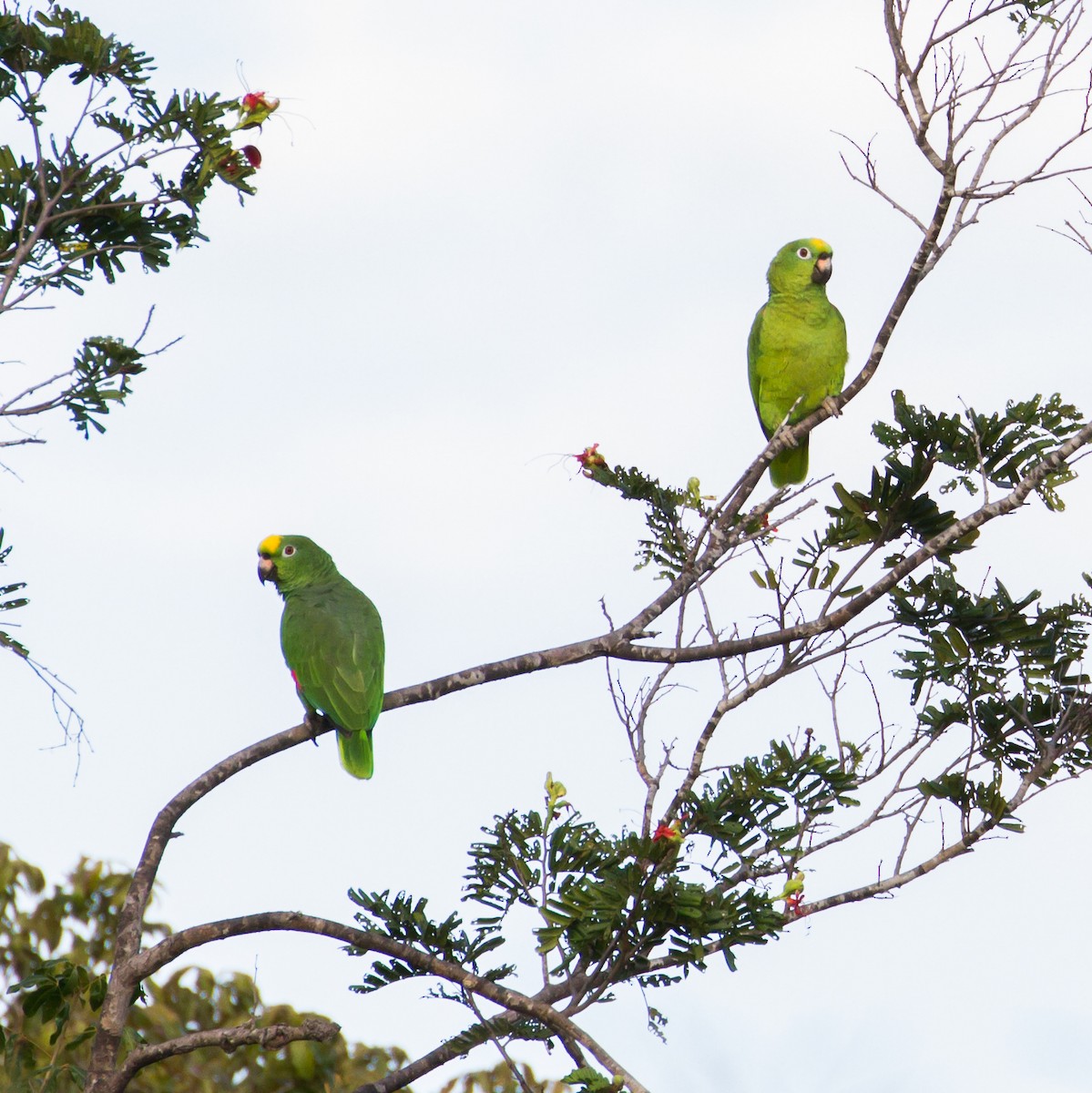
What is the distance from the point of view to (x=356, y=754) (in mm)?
4969

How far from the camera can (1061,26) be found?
4477 millimetres

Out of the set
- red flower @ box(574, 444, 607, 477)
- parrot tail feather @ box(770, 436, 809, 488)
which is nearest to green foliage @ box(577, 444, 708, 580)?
red flower @ box(574, 444, 607, 477)

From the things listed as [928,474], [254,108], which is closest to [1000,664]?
[928,474]

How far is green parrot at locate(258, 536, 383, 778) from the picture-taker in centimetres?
493

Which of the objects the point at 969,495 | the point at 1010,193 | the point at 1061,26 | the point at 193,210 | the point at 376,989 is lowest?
the point at 376,989

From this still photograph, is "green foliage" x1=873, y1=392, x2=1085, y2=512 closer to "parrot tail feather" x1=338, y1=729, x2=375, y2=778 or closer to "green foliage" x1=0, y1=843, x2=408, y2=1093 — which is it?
"parrot tail feather" x1=338, y1=729, x2=375, y2=778

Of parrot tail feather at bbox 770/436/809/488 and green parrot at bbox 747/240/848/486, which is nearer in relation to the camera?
green parrot at bbox 747/240/848/486

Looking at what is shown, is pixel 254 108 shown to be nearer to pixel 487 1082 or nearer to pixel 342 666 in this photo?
pixel 342 666

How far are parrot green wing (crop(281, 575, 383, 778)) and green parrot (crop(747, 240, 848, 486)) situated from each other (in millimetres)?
2659

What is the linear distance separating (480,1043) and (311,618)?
6.39 ft

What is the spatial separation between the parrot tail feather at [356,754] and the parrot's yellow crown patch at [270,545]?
1.01 m

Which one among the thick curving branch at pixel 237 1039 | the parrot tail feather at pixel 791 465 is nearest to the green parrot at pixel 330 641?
the thick curving branch at pixel 237 1039

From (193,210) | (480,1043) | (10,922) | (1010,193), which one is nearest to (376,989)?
(480,1043)

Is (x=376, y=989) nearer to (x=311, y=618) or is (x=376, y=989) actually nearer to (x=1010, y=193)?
(x=311, y=618)
